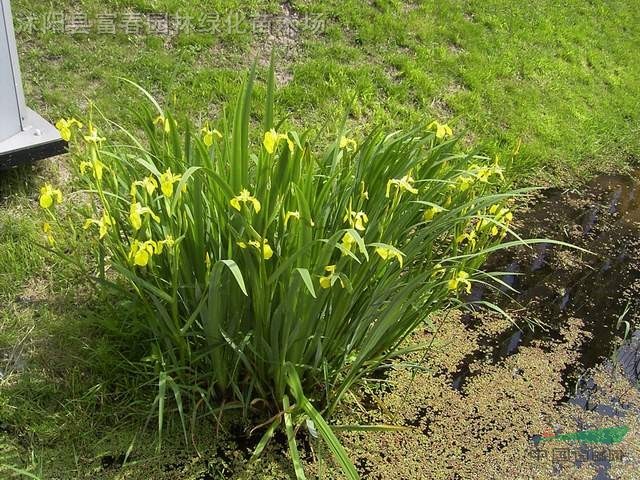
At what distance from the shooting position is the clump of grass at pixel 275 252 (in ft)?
6.40

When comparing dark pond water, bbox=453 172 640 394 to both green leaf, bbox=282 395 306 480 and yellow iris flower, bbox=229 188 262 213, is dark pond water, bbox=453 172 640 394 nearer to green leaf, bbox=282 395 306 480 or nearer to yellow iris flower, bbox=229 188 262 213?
green leaf, bbox=282 395 306 480

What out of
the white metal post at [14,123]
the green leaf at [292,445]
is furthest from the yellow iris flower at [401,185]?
the white metal post at [14,123]

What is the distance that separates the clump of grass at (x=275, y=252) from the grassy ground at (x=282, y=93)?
341 millimetres

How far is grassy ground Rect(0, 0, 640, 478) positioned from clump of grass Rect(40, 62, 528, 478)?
1.12 feet

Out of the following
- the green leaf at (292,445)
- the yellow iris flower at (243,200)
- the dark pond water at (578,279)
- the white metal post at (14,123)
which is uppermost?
the yellow iris flower at (243,200)

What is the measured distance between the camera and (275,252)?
2068mm

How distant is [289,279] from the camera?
2.05m

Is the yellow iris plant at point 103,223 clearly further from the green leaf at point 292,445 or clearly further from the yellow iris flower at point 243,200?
the green leaf at point 292,445

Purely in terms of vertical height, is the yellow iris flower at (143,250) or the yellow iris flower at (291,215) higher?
the yellow iris flower at (291,215)

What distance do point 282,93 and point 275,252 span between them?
7.22 feet

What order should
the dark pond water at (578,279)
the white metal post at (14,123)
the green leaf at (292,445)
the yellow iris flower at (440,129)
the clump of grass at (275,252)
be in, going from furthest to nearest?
1. the dark pond water at (578,279)
2. the white metal post at (14,123)
3. the yellow iris flower at (440,129)
4. the green leaf at (292,445)
5. the clump of grass at (275,252)

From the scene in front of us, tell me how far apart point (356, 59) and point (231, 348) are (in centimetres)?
283

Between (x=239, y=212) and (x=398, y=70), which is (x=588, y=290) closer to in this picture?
(x=398, y=70)

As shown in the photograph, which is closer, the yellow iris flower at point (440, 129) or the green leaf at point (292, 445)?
the green leaf at point (292, 445)
